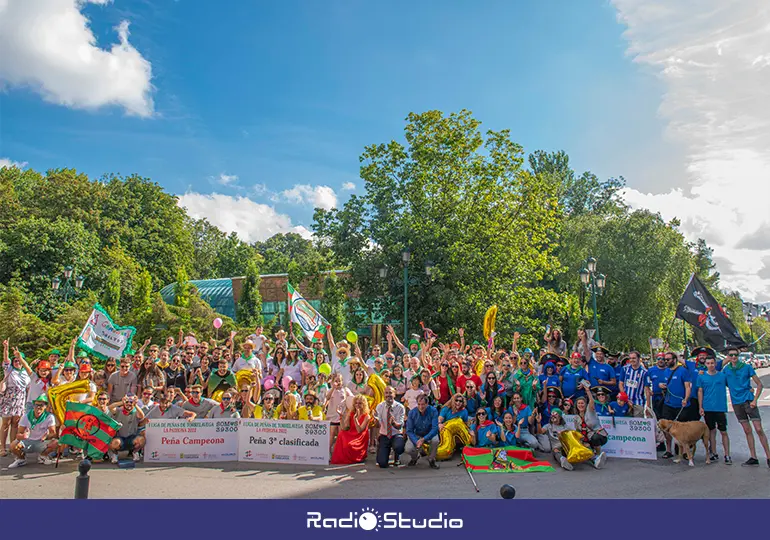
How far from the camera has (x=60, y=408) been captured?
9.86 meters

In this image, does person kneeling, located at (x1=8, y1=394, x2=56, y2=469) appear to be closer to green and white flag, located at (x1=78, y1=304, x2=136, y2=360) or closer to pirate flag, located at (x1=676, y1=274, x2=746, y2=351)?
green and white flag, located at (x1=78, y1=304, x2=136, y2=360)

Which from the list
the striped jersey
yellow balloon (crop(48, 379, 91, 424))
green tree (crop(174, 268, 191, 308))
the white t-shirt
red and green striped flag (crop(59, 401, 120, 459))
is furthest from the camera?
green tree (crop(174, 268, 191, 308))

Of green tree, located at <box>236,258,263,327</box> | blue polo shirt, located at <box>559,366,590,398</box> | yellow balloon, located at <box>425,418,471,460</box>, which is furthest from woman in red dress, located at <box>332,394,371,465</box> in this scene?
green tree, located at <box>236,258,263,327</box>

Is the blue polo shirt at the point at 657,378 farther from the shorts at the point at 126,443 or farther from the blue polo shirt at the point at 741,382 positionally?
the shorts at the point at 126,443

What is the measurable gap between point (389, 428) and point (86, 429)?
16.5ft

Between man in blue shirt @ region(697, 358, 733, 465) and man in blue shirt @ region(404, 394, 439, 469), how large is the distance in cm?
440

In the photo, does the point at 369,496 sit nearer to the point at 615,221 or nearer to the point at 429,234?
the point at 429,234

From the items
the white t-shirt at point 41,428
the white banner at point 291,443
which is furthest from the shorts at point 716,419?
the white t-shirt at point 41,428

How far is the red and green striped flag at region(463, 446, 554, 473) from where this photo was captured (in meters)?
8.81

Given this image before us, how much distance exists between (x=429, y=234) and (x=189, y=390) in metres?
14.2

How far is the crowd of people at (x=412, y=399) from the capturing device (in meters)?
9.34

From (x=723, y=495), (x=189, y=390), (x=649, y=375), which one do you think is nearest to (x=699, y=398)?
(x=649, y=375)
